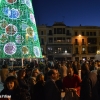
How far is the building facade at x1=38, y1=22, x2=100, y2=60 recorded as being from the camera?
71.6 meters

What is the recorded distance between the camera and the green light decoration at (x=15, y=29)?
73.0 feet

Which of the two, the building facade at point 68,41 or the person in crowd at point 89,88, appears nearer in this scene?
the person in crowd at point 89,88

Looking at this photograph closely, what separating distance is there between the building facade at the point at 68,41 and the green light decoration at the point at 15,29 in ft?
156

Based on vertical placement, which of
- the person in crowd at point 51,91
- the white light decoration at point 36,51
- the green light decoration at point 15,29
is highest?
the green light decoration at point 15,29

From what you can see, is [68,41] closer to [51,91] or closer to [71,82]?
[71,82]

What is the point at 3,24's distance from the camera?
22.4m

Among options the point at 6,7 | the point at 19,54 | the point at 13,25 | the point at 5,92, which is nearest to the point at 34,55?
the point at 19,54

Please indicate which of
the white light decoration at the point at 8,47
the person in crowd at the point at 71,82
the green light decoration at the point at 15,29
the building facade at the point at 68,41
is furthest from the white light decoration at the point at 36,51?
the building facade at the point at 68,41

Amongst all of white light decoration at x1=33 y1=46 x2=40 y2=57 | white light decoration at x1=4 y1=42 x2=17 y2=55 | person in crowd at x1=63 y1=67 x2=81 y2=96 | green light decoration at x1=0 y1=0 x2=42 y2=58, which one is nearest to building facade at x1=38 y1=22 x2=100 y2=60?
white light decoration at x1=33 y1=46 x2=40 y2=57

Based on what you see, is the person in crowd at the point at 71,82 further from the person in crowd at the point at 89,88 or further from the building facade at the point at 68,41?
the building facade at the point at 68,41

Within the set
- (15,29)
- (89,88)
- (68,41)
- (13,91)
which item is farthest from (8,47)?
(68,41)

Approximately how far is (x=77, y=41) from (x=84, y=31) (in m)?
3.35

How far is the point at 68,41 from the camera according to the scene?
73.2 m

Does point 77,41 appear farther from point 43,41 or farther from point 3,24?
point 3,24
